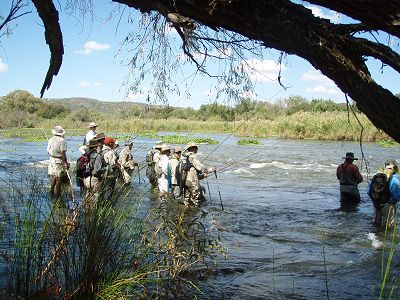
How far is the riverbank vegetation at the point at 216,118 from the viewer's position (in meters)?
4.21

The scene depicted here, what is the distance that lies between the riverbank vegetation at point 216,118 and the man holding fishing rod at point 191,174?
929 mm

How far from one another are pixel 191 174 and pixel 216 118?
23.0ft

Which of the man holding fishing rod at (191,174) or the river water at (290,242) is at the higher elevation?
the man holding fishing rod at (191,174)

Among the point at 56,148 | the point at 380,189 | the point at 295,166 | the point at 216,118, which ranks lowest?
the point at 295,166

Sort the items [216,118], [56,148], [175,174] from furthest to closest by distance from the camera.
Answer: [175,174]
[56,148]
[216,118]

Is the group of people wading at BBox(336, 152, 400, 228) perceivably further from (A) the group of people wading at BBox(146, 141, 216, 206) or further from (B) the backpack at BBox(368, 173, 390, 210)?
(A) the group of people wading at BBox(146, 141, 216, 206)

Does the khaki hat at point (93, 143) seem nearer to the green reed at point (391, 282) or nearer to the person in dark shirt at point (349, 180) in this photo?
the green reed at point (391, 282)

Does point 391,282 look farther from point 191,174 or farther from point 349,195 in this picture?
point 349,195

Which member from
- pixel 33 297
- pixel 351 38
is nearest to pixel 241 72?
pixel 351 38

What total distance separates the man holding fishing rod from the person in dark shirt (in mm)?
3859

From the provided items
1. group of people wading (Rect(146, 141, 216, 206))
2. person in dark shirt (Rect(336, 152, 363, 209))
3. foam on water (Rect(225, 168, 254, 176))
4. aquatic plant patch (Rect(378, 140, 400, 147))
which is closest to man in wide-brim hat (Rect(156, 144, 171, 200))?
group of people wading (Rect(146, 141, 216, 206))

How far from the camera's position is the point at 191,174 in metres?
Answer: 12.1

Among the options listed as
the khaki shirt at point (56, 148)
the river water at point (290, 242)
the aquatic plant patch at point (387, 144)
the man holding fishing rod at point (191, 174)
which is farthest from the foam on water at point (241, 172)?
the aquatic plant patch at point (387, 144)

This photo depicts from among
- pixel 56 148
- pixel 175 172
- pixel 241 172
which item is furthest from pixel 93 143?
pixel 241 172
